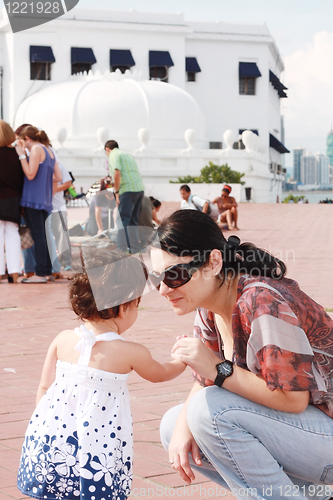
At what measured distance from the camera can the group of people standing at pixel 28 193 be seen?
6.80 m

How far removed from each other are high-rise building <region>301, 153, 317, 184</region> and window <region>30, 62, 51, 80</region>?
14679 cm

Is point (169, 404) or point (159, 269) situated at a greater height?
point (159, 269)

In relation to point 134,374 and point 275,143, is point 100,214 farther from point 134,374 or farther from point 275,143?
point 275,143

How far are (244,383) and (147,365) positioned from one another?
35 centimetres

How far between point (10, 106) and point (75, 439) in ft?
126

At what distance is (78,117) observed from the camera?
106 ft

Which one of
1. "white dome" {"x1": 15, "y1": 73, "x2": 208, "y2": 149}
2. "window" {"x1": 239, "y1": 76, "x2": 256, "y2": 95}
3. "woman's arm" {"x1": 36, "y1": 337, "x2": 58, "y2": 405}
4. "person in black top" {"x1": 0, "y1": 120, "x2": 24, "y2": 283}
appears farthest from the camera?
"window" {"x1": 239, "y1": 76, "x2": 256, "y2": 95}

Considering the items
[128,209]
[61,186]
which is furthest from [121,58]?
[61,186]

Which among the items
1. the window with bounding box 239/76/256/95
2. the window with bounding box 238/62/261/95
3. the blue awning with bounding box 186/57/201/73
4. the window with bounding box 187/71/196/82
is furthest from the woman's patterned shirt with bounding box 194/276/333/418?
the window with bounding box 239/76/256/95

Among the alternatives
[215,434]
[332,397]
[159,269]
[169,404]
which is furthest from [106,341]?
[169,404]

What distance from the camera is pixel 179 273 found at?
6.67 ft

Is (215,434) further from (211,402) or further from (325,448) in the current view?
(325,448)

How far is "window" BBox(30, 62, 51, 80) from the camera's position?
38.7 meters

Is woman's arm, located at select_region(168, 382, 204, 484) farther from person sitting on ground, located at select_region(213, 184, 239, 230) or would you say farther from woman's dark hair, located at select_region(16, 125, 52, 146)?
person sitting on ground, located at select_region(213, 184, 239, 230)
